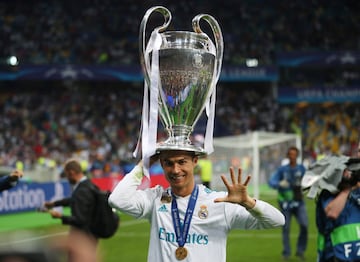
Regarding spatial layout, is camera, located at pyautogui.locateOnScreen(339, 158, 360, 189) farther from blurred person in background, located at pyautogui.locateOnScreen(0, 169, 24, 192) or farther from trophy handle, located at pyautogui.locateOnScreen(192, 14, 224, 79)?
blurred person in background, located at pyautogui.locateOnScreen(0, 169, 24, 192)

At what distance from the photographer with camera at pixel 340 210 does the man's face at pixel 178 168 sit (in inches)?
83.6

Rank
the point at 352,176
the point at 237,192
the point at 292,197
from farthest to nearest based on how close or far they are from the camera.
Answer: the point at 292,197, the point at 352,176, the point at 237,192

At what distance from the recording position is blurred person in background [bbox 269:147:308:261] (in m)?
12.1

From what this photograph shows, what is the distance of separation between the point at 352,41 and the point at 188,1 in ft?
32.8

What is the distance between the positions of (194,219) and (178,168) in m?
0.27

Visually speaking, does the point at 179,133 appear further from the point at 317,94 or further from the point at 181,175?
the point at 317,94

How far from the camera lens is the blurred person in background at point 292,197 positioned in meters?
12.1

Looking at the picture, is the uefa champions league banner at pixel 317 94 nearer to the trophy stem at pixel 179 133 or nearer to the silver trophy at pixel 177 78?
the silver trophy at pixel 177 78

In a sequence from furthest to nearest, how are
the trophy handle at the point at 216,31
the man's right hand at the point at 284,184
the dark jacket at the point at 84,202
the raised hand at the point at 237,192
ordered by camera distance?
the man's right hand at the point at 284,184 → the dark jacket at the point at 84,202 → the trophy handle at the point at 216,31 → the raised hand at the point at 237,192

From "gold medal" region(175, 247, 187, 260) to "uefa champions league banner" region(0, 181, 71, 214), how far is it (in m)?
16.8

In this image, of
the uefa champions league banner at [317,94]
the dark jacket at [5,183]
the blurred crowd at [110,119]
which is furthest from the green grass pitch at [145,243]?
the uefa champions league banner at [317,94]

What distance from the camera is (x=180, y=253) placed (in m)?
3.60

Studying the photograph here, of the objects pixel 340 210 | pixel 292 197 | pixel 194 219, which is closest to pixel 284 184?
pixel 292 197

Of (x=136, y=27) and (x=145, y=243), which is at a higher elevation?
(x=136, y=27)
